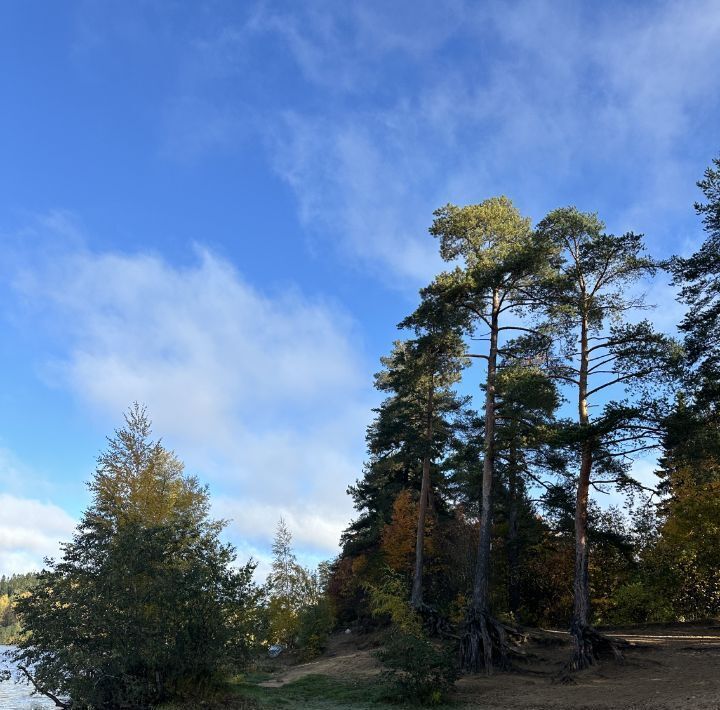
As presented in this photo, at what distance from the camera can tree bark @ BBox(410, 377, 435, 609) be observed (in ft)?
87.6

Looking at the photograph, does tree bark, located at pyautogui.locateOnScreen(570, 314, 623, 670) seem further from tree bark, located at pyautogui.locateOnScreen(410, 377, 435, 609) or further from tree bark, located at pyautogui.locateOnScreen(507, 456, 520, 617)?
tree bark, located at pyautogui.locateOnScreen(507, 456, 520, 617)

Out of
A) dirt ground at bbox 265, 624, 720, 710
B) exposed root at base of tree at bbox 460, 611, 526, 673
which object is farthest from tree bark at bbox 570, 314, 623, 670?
exposed root at base of tree at bbox 460, 611, 526, 673

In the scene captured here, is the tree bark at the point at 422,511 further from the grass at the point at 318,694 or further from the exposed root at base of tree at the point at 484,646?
the grass at the point at 318,694

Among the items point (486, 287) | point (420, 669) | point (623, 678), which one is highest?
point (486, 287)

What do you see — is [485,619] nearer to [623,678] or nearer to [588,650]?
[588,650]

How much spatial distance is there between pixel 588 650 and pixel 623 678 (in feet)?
4.91

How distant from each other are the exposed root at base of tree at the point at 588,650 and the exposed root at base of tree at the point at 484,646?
101 inches

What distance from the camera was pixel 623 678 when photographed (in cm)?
1577

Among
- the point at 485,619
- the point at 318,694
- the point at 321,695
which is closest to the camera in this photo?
the point at 321,695

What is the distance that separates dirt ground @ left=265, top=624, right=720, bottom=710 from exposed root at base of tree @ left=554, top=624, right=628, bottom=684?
253 millimetres

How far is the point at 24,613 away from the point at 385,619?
21239 millimetres

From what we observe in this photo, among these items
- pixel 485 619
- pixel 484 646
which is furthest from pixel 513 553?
pixel 484 646

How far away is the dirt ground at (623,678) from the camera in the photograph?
13192 millimetres

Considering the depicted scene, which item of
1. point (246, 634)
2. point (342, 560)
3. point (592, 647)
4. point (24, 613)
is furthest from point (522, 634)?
point (342, 560)
